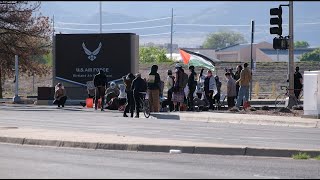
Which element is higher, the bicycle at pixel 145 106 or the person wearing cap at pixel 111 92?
the person wearing cap at pixel 111 92

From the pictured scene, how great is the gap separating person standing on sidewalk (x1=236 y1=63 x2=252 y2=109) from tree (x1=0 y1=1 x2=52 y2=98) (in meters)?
21.7

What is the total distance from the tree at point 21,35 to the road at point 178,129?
19.7 m

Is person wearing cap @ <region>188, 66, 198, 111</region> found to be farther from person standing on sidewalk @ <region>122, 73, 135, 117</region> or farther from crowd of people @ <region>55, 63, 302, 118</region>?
person standing on sidewalk @ <region>122, 73, 135, 117</region>

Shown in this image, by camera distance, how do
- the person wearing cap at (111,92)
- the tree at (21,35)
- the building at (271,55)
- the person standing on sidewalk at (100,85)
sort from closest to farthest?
the person standing on sidewalk at (100,85), the person wearing cap at (111,92), the tree at (21,35), the building at (271,55)

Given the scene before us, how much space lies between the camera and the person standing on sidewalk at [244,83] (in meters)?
31.8

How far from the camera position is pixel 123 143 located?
734 inches

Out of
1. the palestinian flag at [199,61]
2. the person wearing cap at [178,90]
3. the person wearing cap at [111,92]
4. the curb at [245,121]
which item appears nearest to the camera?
the curb at [245,121]

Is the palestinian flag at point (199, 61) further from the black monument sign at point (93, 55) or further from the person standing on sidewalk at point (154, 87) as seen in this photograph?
the person standing on sidewalk at point (154, 87)

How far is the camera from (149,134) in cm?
2198

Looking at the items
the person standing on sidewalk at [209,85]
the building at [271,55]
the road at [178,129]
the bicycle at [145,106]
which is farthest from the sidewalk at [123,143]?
the building at [271,55]

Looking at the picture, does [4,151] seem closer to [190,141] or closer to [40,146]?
[40,146]

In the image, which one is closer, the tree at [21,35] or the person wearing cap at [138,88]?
the person wearing cap at [138,88]

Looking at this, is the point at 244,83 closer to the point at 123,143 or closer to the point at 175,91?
the point at 175,91

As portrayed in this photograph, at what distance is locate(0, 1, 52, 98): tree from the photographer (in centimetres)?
5041
